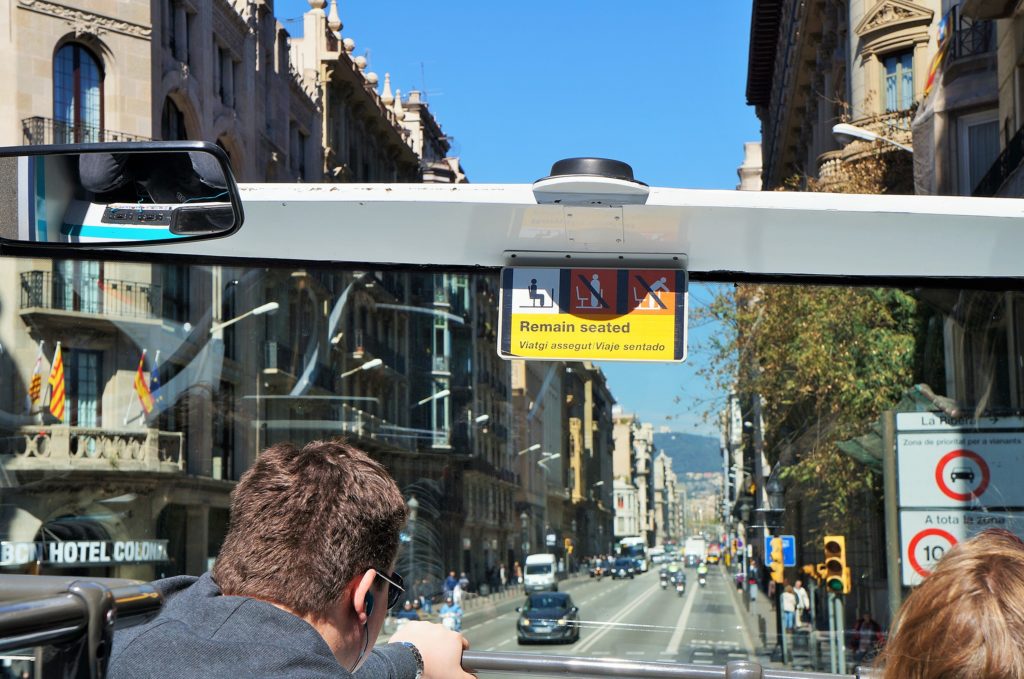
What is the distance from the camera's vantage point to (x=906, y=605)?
1724 millimetres

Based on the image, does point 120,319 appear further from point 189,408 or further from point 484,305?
point 484,305

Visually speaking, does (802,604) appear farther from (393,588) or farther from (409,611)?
(393,588)

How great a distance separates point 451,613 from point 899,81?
1043 inches

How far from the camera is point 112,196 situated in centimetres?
377

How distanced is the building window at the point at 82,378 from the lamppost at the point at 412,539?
1.75m

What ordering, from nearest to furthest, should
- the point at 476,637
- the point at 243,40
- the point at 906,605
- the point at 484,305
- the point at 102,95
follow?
1. the point at 906,605
2. the point at 484,305
3. the point at 476,637
4. the point at 102,95
5. the point at 243,40

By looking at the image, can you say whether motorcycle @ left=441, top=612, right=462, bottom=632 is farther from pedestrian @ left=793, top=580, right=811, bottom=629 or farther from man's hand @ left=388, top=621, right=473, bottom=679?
man's hand @ left=388, top=621, right=473, bottom=679

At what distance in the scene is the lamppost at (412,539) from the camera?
6539 millimetres

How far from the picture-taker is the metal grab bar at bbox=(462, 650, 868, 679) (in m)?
3.76

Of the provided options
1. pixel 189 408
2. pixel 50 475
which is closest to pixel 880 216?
pixel 189 408

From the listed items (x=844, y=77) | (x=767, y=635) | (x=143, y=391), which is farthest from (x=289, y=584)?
(x=844, y=77)

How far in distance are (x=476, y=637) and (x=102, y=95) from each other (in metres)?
23.9

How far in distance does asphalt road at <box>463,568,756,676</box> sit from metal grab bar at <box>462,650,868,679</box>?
244 centimetres

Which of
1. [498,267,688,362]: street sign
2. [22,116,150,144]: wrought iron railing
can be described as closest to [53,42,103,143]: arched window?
[22,116,150,144]: wrought iron railing
